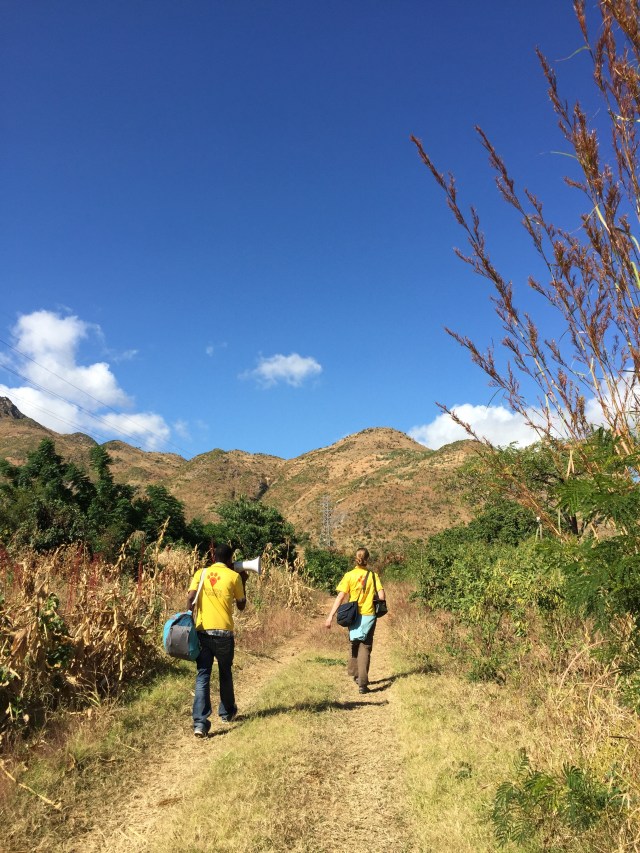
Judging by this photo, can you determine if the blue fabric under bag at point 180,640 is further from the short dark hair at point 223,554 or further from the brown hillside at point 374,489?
the brown hillside at point 374,489

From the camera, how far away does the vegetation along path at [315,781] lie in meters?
3.55

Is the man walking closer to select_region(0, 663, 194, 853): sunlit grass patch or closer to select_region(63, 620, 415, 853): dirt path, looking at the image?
select_region(63, 620, 415, 853): dirt path

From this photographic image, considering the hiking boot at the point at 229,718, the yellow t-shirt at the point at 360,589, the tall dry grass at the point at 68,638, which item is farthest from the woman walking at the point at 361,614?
the tall dry grass at the point at 68,638

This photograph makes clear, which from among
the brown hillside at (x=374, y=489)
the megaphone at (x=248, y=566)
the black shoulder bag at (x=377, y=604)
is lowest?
the black shoulder bag at (x=377, y=604)

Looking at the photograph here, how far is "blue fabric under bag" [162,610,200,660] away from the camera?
5555mm

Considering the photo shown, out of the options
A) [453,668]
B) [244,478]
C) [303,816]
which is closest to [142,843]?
[303,816]

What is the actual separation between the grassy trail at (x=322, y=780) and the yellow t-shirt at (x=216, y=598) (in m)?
1.14

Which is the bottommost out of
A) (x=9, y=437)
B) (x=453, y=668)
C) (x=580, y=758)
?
(x=453, y=668)

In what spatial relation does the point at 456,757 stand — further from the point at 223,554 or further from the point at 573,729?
the point at 223,554

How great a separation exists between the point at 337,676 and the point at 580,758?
5.62m

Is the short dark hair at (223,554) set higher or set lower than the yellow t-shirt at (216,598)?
higher

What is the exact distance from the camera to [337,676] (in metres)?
8.48

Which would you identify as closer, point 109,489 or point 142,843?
point 142,843

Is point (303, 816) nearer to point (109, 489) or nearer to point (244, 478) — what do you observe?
point (109, 489)
